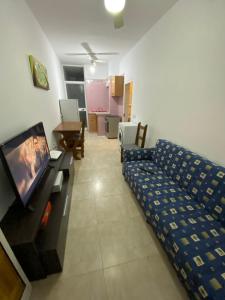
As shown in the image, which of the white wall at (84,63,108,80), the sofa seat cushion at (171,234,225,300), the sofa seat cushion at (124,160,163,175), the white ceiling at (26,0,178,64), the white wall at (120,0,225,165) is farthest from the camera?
the white wall at (84,63,108,80)

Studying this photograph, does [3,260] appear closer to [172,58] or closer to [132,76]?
[172,58]

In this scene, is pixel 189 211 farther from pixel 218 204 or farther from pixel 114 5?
pixel 114 5

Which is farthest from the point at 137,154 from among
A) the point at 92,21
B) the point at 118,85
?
the point at 118,85

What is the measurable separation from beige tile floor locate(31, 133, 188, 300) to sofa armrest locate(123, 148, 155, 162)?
61 centimetres

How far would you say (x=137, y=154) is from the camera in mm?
2453

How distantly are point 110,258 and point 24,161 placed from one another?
1.27 metres

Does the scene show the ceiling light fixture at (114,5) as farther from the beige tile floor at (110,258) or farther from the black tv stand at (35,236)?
the beige tile floor at (110,258)

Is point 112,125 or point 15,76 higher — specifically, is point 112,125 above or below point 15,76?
below

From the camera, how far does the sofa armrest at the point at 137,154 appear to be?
8.00 feet

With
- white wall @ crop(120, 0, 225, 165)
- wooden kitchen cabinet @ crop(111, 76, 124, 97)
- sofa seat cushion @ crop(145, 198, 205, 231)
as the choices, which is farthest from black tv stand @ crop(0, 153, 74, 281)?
wooden kitchen cabinet @ crop(111, 76, 124, 97)

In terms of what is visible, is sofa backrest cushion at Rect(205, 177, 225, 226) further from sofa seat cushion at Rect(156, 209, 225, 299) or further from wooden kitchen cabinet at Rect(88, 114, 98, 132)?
wooden kitchen cabinet at Rect(88, 114, 98, 132)

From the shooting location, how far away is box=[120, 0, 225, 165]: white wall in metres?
1.40

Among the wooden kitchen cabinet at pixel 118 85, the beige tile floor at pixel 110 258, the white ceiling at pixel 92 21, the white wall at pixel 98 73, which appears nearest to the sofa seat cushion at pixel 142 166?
the beige tile floor at pixel 110 258

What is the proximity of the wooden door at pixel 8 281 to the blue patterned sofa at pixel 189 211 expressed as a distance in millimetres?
1195
